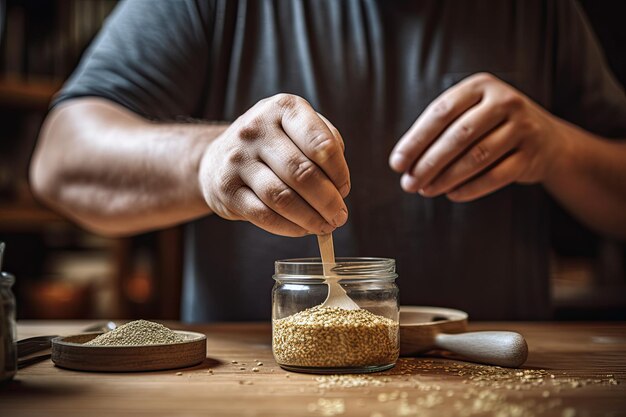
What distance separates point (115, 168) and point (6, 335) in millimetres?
667

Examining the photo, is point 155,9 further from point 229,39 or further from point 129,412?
point 129,412

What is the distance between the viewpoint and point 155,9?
63.9 inches

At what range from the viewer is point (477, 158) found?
1247mm

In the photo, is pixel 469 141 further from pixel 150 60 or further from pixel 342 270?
pixel 150 60

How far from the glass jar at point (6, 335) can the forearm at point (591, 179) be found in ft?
3.37

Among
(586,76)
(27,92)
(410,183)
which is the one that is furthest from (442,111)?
(27,92)

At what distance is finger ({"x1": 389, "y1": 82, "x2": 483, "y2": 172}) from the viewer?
1209 mm

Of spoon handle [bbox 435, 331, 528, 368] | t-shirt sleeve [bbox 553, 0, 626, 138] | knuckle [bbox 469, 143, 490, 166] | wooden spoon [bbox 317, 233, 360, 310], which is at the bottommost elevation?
spoon handle [bbox 435, 331, 528, 368]

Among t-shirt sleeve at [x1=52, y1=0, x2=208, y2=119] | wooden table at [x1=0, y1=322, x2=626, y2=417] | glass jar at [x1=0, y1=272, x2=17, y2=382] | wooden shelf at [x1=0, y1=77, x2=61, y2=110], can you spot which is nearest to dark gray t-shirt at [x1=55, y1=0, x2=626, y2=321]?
t-shirt sleeve at [x1=52, y1=0, x2=208, y2=119]

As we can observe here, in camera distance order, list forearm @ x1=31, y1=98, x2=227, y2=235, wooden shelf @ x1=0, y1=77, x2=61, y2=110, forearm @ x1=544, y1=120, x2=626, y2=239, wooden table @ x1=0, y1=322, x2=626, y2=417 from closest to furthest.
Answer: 1. wooden table @ x1=0, y1=322, x2=626, y2=417
2. forearm @ x1=31, y1=98, x2=227, y2=235
3. forearm @ x1=544, y1=120, x2=626, y2=239
4. wooden shelf @ x1=0, y1=77, x2=61, y2=110

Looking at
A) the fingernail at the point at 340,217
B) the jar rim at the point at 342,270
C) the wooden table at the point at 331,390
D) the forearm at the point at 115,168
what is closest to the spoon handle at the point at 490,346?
the wooden table at the point at 331,390

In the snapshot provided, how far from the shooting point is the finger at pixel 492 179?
130cm

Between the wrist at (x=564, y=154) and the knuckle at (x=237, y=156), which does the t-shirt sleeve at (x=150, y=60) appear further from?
the wrist at (x=564, y=154)

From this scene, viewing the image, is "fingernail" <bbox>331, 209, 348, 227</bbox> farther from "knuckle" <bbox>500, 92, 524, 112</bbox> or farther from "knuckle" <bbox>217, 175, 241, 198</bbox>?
"knuckle" <bbox>500, 92, 524, 112</bbox>
